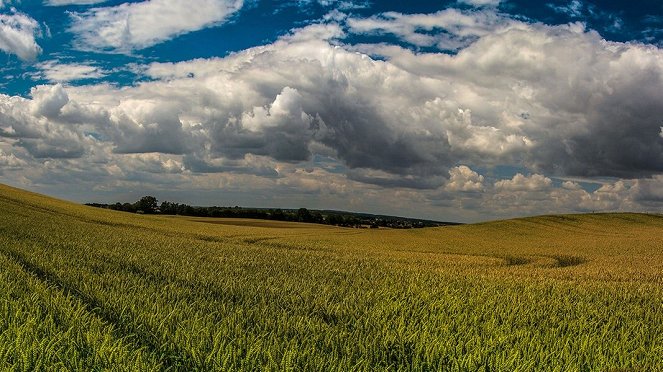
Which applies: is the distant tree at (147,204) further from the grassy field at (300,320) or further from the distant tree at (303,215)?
the grassy field at (300,320)

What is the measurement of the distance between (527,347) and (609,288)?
325 inches

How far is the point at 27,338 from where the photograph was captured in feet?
15.0

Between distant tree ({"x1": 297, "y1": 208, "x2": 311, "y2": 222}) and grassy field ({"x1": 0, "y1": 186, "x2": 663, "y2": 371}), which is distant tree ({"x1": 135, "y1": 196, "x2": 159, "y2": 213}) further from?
grassy field ({"x1": 0, "y1": 186, "x2": 663, "y2": 371})

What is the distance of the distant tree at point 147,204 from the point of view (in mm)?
101688

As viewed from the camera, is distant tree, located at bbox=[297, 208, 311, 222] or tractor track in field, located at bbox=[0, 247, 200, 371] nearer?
tractor track in field, located at bbox=[0, 247, 200, 371]

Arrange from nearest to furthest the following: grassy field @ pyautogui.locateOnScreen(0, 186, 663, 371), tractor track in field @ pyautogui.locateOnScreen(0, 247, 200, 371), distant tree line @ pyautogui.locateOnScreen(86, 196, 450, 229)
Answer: tractor track in field @ pyautogui.locateOnScreen(0, 247, 200, 371) → grassy field @ pyautogui.locateOnScreen(0, 186, 663, 371) → distant tree line @ pyautogui.locateOnScreen(86, 196, 450, 229)

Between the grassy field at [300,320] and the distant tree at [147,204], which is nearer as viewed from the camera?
the grassy field at [300,320]

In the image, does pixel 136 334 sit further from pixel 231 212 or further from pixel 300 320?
pixel 231 212

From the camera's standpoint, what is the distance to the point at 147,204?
10262cm

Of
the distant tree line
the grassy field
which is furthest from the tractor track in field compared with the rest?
the distant tree line

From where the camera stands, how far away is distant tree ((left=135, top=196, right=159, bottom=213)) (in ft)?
334

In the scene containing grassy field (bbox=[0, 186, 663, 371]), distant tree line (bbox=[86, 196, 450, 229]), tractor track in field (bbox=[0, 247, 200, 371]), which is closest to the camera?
tractor track in field (bbox=[0, 247, 200, 371])

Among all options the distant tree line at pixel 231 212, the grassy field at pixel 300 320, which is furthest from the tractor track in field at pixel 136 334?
the distant tree line at pixel 231 212

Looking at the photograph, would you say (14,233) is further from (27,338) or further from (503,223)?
(503,223)
